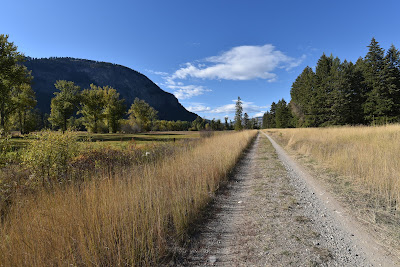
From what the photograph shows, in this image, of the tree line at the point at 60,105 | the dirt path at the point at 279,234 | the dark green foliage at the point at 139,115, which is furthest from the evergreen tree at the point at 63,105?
the dirt path at the point at 279,234

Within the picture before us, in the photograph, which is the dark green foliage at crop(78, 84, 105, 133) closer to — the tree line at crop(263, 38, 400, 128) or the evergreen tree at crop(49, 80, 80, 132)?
the evergreen tree at crop(49, 80, 80, 132)

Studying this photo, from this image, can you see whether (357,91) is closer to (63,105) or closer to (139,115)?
(139,115)

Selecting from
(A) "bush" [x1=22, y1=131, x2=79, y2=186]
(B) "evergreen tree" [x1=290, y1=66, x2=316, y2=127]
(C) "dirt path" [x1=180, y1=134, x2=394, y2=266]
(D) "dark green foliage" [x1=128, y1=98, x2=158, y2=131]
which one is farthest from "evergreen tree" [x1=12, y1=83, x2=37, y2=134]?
(B) "evergreen tree" [x1=290, y1=66, x2=316, y2=127]

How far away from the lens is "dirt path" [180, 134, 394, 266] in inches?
92.8

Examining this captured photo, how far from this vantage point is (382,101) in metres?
28.0

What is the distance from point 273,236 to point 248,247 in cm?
57

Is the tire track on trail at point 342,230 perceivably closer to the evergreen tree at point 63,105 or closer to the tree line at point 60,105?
the tree line at point 60,105

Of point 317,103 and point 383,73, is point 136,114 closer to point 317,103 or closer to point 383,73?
point 317,103

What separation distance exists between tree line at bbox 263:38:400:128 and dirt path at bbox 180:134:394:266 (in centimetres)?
3489

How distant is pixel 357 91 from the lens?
32688 mm

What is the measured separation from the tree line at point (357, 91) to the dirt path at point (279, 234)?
3489 cm

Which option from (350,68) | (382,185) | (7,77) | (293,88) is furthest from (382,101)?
(7,77)

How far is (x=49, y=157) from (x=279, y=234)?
6.14m

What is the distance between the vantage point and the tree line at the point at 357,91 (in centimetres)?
2803
